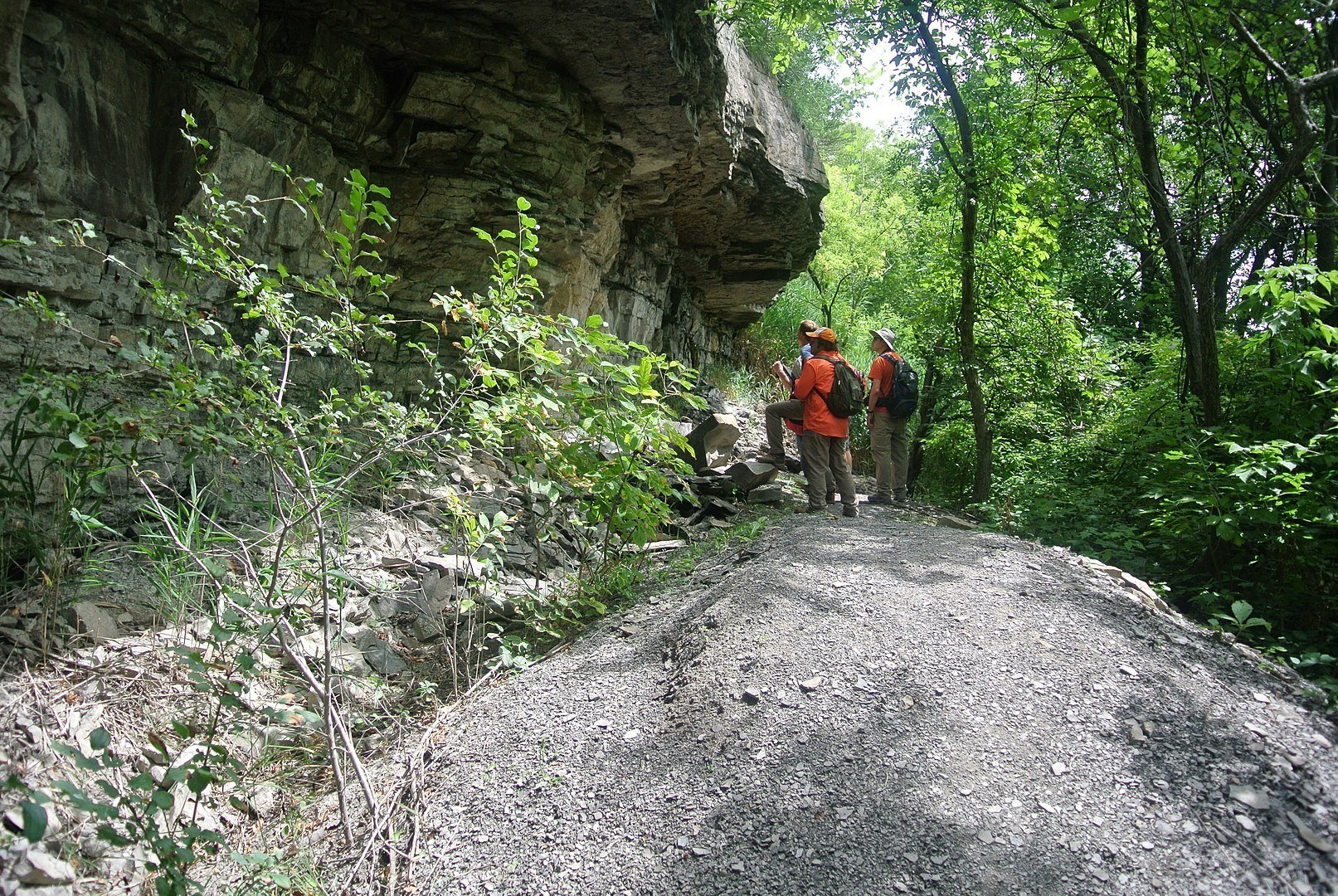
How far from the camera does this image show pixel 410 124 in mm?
6988

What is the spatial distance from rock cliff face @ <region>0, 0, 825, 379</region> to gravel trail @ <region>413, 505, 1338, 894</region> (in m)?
3.65

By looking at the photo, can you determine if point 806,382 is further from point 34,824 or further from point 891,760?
point 34,824

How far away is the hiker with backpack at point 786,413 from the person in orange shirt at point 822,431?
178 mm

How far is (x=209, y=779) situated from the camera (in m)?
2.28

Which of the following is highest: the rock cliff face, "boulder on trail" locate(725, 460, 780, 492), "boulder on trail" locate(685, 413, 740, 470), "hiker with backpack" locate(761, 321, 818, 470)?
the rock cliff face

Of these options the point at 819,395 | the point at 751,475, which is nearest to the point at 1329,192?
the point at 819,395

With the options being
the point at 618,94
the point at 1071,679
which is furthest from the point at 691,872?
the point at 618,94

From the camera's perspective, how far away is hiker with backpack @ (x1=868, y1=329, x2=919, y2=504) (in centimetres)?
900

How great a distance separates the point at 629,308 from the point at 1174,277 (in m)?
7.16

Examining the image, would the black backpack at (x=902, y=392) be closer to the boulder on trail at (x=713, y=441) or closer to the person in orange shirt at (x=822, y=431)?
the person in orange shirt at (x=822, y=431)

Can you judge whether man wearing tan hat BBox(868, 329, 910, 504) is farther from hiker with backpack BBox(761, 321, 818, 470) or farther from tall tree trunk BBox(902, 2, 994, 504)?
tall tree trunk BBox(902, 2, 994, 504)

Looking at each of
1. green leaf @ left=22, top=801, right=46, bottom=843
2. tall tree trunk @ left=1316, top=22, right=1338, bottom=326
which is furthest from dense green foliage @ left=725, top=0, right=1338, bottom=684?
green leaf @ left=22, top=801, right=46, bottom=843

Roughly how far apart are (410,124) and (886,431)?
611 cm

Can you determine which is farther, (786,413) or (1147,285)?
(1147,285)
